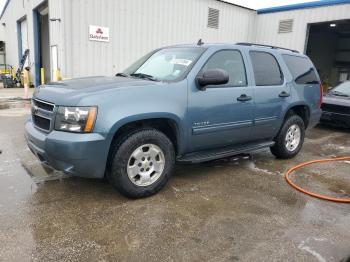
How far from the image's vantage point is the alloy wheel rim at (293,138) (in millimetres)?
5585

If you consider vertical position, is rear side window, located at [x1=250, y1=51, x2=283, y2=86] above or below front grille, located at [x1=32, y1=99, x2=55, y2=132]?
above

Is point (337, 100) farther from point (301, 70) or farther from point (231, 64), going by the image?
point (231, 64)

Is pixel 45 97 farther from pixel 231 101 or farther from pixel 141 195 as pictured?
pixel 231 101

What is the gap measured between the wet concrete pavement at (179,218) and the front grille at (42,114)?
807 mm

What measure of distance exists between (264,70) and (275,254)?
296 cm

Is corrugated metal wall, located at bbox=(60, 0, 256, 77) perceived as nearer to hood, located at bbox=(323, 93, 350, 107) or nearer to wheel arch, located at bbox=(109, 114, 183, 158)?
hood, located at bbox=(323, 93, 350, 107)

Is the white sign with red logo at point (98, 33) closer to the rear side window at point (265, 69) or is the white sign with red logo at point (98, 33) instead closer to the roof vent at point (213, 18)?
the roof vent at point (213, 18)

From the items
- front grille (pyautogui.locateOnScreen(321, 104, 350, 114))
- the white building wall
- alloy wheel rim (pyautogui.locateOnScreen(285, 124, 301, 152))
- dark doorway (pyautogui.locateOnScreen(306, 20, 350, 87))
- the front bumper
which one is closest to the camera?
the front bumper

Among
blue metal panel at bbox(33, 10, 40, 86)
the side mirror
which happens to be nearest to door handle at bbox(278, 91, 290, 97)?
the side mirror

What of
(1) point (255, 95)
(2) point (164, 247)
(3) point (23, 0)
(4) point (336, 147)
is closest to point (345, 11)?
(4) point (336, 147)

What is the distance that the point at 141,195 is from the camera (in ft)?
12.2

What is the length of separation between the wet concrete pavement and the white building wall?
37.8 ft

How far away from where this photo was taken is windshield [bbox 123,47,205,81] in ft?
13.4

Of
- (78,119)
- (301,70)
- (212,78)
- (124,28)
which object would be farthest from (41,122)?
(124,28)
